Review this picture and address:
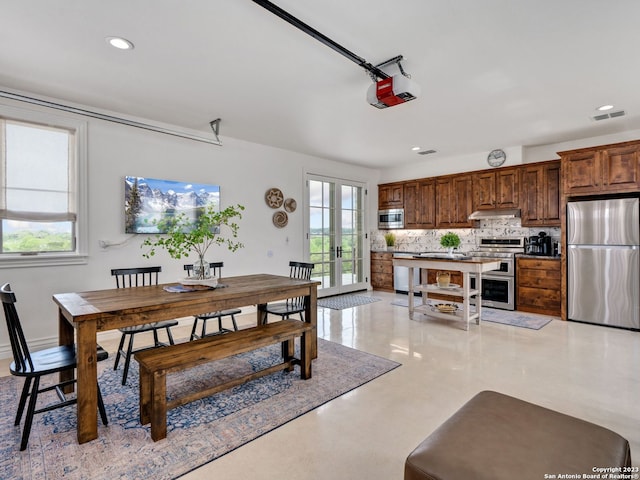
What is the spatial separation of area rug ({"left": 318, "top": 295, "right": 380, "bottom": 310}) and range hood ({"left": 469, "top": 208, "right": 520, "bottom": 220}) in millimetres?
2327

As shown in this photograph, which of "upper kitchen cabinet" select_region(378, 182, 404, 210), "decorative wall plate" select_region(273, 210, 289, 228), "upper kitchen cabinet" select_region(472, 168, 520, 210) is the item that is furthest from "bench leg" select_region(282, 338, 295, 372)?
"upper kitchen cabinet" select_region(378, 182, 404, 210)

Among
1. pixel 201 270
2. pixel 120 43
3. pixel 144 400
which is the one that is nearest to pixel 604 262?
pixel 201 270

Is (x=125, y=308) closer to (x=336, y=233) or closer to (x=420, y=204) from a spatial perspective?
(x=336, y=233)

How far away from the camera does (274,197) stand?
5.67m

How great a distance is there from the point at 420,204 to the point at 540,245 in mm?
2234

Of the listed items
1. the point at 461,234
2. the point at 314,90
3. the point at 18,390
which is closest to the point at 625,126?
the point at 461,234

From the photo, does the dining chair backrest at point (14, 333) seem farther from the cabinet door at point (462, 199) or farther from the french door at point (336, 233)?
the cabinet door at point (462, 199)

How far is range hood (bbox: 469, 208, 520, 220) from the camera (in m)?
5.62

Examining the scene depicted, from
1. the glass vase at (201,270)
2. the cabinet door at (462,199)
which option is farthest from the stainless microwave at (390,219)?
the glass vase at (201,270)

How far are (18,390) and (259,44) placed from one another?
131 inches

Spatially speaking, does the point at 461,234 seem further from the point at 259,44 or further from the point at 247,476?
the point at 247,476

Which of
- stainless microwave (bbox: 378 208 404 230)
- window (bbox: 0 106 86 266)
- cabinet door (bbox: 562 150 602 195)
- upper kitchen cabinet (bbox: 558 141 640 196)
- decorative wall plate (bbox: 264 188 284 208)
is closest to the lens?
window (bbox: 0 106 86 266)

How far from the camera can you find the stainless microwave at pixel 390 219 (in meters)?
7.15

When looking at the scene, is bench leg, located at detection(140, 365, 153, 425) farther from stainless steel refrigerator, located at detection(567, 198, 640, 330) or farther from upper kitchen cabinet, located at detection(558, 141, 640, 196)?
upper kitchen cabinet, located at detection(558, 141, 640, 196)
